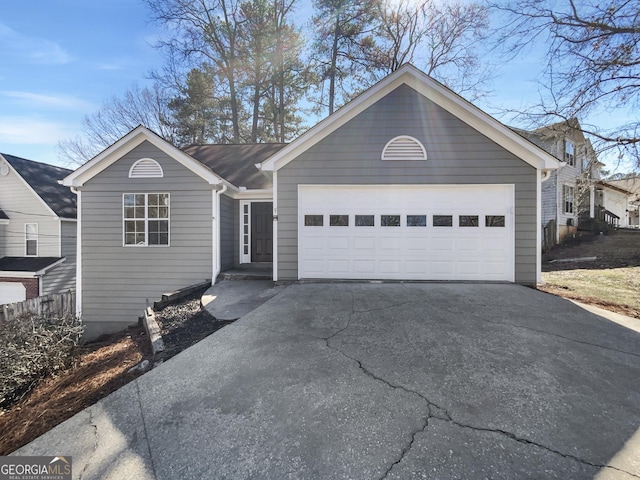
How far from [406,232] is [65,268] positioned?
1501 centimetres

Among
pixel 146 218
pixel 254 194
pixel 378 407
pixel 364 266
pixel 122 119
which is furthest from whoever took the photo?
pixel 122 119

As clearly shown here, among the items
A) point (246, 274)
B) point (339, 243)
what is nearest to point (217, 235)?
point (246, 274)

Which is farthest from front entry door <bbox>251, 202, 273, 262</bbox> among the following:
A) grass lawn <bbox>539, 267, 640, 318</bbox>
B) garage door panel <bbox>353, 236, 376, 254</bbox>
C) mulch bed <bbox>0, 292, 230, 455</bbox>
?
grass lawn <bbox>539, 267, 640, 318</bbox>

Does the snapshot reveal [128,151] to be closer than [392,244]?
No

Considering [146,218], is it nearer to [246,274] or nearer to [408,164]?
[246,274]

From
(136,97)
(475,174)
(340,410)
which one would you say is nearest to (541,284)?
(475,174)

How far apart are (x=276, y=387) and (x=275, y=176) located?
537cm

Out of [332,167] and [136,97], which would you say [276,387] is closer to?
[332,167]

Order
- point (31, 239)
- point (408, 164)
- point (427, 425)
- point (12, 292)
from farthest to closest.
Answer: point (31, 239), point (12, 292), point (408, 164), point (427, 425)

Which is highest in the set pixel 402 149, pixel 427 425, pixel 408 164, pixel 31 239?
pixel 402 149

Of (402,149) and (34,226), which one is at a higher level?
(402,149)

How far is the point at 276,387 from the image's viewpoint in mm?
3020

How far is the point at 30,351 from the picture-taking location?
13.1ft

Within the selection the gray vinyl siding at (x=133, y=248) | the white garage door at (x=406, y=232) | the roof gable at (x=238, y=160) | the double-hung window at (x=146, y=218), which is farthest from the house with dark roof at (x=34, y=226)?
the white garage door at (x=406, y=232)
